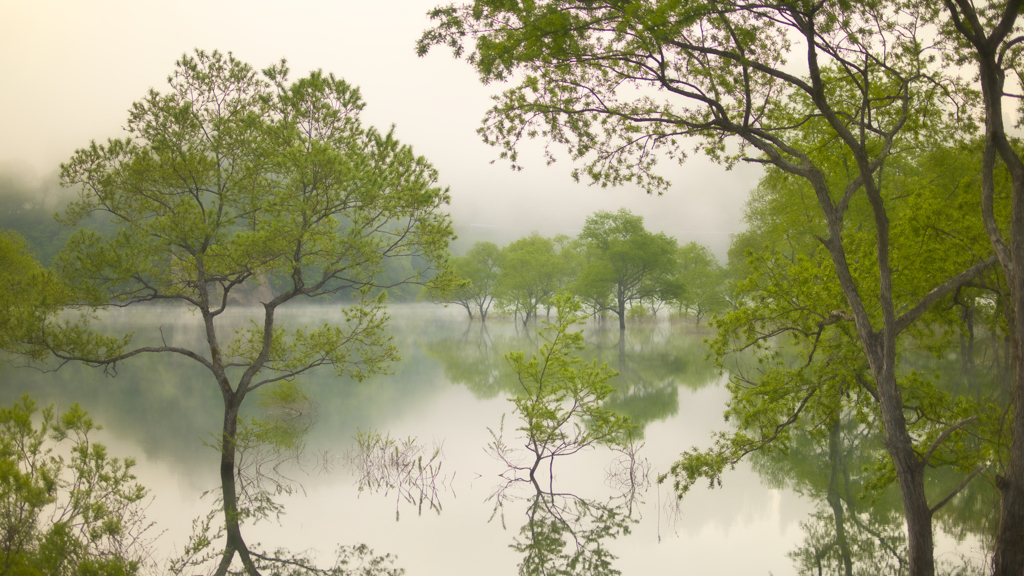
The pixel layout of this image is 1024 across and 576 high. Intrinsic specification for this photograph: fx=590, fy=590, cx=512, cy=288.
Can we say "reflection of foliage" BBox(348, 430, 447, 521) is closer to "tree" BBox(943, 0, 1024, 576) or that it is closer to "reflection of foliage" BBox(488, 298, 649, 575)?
"reflection of foliage" BBox(488, 298, 649, 575)

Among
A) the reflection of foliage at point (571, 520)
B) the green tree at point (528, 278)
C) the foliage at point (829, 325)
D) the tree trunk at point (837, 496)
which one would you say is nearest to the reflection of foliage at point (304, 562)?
the reflection of foliage at point (571, 520)

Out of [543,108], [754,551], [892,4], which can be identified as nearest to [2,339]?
[543,108]

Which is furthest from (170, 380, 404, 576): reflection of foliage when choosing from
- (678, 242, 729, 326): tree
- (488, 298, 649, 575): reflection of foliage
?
(678, 242, 729, 326): tree

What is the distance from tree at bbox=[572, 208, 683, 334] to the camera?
48500 mm

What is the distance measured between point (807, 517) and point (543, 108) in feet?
28.1

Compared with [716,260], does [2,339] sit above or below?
below

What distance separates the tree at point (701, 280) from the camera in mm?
48938

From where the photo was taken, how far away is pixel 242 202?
1216cm

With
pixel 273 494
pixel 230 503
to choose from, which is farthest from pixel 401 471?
pixel 230 503

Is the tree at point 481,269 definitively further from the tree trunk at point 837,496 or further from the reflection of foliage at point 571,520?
the reflection of foliage at point 571,520

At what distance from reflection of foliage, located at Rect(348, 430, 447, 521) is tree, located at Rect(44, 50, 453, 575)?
8.33 feet

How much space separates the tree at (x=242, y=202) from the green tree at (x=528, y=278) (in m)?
46.3

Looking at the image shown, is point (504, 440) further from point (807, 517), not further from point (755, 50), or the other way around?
point (755, 50)

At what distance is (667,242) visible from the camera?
163ft
